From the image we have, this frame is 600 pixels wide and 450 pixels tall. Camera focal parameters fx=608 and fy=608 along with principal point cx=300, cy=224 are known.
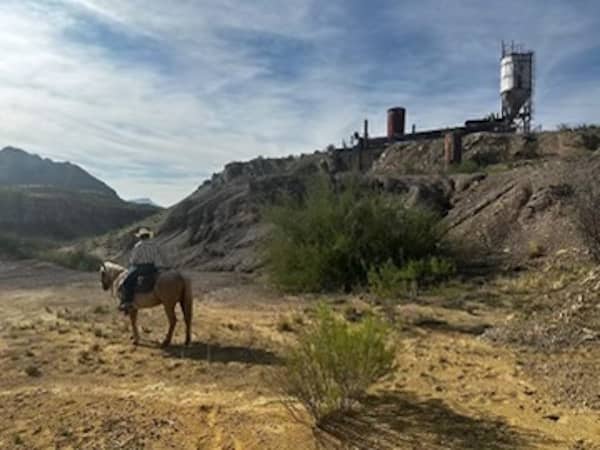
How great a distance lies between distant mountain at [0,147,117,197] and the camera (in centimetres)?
13275

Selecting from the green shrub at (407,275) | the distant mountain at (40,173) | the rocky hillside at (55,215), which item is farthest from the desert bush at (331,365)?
the distant mountain at (40,173)

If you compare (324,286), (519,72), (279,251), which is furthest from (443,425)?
(519,72)

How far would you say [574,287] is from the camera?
1209cm

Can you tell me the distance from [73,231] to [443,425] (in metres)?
65.2

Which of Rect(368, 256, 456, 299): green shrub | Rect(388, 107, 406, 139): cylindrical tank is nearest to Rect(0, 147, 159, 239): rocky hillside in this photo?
Rect(388, 107, 406, 139): cylindrical tank

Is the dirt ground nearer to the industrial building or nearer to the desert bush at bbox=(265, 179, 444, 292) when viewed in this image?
the desert bush at bbox=(265, 179, 444, 292)

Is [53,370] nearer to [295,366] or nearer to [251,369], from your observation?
[251,369]

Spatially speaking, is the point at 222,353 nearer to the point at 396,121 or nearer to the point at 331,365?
the point at 331,365

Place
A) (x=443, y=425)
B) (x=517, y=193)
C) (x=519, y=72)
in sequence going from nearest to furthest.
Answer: (x=443, y=425), (x=517, y=193), (x=519, y=72)

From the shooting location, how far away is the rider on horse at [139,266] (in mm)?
9674

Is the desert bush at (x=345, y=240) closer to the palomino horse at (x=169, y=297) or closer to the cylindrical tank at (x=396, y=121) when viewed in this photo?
the palomino horse at (x=169, y=297)

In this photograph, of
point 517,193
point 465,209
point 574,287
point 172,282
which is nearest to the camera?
point 172,282

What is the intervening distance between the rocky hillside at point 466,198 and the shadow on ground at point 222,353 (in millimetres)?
9756

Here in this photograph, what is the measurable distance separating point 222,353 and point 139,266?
1.93 metres
